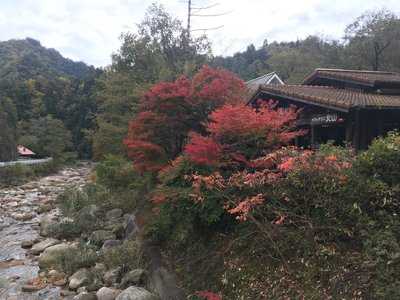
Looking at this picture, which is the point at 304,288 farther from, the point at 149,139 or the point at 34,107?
the point at 34,107

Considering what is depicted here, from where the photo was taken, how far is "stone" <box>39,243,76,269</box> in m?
9.34

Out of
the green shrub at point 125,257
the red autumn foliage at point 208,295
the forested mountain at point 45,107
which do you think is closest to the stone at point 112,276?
the green shrub at point 125,257

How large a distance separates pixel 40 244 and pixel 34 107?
36.3m

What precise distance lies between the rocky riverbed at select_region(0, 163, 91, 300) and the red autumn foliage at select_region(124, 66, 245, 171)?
3.64 m

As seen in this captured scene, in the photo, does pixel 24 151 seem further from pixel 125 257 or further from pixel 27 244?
pixel 125 257

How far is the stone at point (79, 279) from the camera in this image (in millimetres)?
7719

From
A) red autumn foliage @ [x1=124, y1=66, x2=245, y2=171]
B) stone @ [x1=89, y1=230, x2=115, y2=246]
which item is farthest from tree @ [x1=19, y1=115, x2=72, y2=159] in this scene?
red autumn foliage @ [x1=124, y1=66, x2=245, y2=171]

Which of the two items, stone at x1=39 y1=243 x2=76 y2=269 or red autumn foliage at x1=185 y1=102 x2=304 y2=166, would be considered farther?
stone at x1=39 y1=243 x2=76 y2=269

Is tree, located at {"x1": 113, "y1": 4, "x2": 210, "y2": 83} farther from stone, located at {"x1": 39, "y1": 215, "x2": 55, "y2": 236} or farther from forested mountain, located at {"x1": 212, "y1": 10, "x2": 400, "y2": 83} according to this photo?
stone, located at {"x1": 39, "y1": 215, "x2": 55, "y2": 236}

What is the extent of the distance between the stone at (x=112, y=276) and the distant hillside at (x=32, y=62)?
49708 mm

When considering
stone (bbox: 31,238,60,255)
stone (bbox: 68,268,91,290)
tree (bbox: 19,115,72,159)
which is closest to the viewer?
stone (bbox: 68,268,91,290)

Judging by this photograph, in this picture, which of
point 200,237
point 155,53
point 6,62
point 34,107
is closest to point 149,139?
point 200,237

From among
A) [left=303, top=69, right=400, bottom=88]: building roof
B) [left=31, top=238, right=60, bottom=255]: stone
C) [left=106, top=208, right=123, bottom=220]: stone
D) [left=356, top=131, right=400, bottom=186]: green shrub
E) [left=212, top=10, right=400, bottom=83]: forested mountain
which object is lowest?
[left=31, top=238, right=60, bottom=255]: stone

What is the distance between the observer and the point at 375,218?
4539mm
